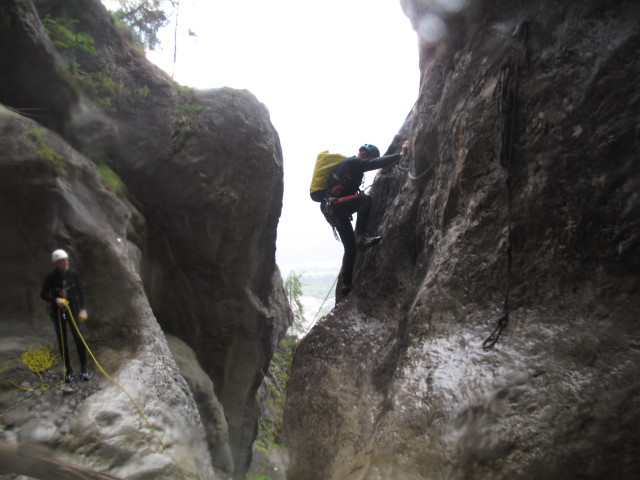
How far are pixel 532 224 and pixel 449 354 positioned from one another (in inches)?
59.1

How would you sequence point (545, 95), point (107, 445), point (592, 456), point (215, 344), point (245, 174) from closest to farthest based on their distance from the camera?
1. point (592, 456)
2. point (545, 95)
3. point (107, 445)
4. point (245, 174)
5. point (215, 344)

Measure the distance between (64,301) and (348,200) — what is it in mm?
4620

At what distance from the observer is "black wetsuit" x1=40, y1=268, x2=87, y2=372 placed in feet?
19.1

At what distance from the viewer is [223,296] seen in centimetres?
1112

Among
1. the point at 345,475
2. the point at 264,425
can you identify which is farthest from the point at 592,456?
the point at 264,425

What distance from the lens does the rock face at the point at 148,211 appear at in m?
6.54

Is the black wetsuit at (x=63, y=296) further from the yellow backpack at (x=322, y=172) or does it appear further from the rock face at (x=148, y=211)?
the yellow backpack at (x=322, y=172)

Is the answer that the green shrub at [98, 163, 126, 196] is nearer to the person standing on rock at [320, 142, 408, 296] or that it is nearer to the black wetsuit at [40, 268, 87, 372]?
the black wetsuit at [40, 268, 87, 372]

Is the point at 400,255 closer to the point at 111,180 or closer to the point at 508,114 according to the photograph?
the point at 508,114

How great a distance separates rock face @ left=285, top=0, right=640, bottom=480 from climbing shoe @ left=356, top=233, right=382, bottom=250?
1.53m

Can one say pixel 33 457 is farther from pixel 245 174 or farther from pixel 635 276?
pixel 245 174

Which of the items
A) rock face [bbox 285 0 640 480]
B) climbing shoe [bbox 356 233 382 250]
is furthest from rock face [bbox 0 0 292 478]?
climbing shoe [bbox 356 233 382 250]

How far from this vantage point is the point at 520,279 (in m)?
4.06

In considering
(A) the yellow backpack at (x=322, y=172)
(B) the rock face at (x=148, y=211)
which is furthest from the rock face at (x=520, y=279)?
(B) the rock face at (x=148, y=211)
